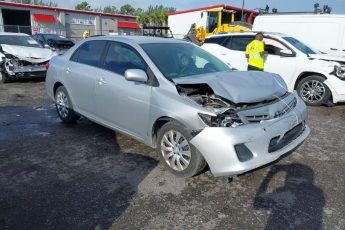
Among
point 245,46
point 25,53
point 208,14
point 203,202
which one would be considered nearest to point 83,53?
point 203,202

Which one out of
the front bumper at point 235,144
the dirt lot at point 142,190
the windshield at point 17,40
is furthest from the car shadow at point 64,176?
the windshield at point 17,40

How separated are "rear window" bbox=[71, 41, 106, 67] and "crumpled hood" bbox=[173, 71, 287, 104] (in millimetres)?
1667

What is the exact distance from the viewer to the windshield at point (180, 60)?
426 centimetres

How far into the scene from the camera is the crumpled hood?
3.63 meters

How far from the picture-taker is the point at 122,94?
14.4 feet

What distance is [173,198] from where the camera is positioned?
3.45 m

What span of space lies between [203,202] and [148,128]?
1.22 meters

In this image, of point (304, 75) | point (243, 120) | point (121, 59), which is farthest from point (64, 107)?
point (304, 75)

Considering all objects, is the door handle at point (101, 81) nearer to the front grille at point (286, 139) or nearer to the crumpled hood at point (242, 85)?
the crumpled hood at point (242, 85)

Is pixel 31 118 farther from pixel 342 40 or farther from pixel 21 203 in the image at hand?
pixel 342 40

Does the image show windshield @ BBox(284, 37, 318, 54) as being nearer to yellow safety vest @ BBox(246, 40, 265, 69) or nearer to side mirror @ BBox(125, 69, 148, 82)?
yellow safety vest @ BBox(246, 40, 265, 69)

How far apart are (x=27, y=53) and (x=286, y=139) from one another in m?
9.39

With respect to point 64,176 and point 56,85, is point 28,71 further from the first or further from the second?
point 64,176

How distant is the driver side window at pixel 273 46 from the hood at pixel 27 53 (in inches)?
278
